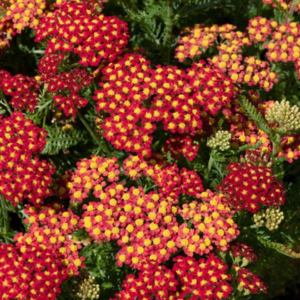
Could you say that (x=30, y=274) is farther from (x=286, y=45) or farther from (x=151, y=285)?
(x=286, y=45)

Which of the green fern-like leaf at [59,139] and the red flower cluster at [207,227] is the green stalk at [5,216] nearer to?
the green fern-like leaf at [59,139]

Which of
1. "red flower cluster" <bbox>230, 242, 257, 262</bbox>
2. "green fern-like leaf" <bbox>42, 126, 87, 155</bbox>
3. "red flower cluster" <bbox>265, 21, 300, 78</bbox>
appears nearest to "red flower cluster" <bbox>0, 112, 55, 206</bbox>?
"green fern-like leaf" <bbox>42, 126, 87, 155</bbox>

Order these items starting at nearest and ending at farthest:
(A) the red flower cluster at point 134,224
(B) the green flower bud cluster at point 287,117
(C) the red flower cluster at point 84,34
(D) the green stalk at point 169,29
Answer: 1. (A) the red flower cluster at point 134,224
2. (B) the green flower bud cluster at point 287,117
3. (C) the red flower cluster at point 84,34
4. (D) the green stalk at point 169,29

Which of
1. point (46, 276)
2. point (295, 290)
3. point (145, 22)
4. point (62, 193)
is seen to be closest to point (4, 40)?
point (145, 22)

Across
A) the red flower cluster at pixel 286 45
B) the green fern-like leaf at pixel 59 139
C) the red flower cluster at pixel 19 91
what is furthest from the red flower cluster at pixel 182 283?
the red flower cluster at pixel 286 45

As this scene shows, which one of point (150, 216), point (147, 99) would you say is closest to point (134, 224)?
point (150, 216)
